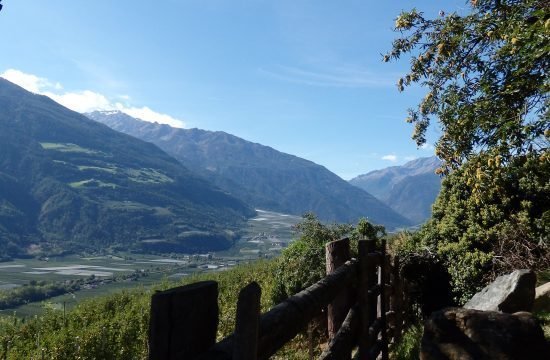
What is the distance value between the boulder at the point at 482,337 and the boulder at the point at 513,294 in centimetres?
389

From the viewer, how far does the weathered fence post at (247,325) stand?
95.7 inches

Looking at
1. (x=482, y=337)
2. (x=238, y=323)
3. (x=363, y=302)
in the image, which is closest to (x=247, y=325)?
(x=238, y=323)

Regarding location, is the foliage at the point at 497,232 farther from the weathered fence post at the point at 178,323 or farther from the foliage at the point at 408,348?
the weathered fence post at the point at 178,323

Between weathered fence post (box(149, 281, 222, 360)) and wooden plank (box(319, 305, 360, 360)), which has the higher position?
weathered fence post (box(149, 281, 222, 360))

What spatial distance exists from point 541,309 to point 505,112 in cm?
616

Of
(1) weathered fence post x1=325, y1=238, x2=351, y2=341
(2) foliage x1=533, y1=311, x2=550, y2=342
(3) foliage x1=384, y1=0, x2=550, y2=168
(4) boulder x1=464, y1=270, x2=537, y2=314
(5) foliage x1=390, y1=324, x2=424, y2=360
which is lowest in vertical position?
(5) foliage x1=390, y1=324, x2=424, y2=360

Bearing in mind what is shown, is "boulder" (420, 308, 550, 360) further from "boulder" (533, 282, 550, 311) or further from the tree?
Answer: "boulder" (533, 282, 550, 311)

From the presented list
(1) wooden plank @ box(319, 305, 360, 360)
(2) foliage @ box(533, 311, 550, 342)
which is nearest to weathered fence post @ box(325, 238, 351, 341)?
(1) wooden plank @ box(319, 305, 360, 360)

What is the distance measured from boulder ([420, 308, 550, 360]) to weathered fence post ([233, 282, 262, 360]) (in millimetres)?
3926

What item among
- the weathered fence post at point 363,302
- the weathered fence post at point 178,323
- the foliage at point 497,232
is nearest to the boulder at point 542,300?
the foliage at point 497,232

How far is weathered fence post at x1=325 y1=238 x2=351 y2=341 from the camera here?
5668 millimetres

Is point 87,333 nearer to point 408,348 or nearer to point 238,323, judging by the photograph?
point 408,348

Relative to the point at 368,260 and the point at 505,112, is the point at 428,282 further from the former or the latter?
the point at 368,260

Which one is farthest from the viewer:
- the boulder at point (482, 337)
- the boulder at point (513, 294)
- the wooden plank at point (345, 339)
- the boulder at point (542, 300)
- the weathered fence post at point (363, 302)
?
the boulder at point (542, 300)
